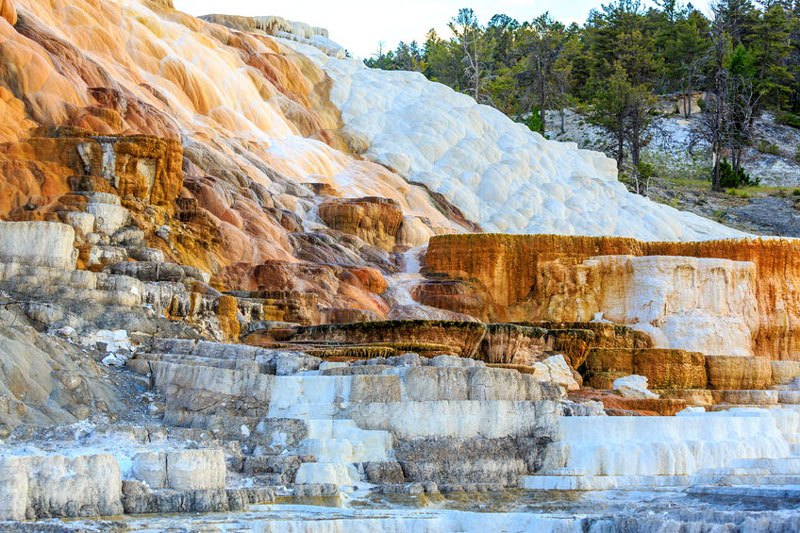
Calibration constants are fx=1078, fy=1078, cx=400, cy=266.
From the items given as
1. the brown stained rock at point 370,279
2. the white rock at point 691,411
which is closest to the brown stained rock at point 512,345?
Answer: the white rock at point 691,411

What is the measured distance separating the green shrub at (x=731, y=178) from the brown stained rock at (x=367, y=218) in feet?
76.5

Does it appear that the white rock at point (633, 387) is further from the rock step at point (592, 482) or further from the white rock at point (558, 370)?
the rock step at point (592, 482)

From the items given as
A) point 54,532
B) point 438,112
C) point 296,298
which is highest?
point 438,112

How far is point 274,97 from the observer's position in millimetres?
42906

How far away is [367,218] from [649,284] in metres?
8.70

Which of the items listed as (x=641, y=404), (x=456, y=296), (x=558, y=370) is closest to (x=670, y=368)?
(x=558, y=370)

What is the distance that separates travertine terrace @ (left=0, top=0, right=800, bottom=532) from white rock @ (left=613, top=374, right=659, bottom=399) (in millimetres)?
132

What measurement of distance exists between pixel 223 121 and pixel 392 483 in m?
25.9

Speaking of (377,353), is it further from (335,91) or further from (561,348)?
(335,91)

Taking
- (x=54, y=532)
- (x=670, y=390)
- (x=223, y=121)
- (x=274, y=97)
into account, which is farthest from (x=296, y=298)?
(x=274, y=97)

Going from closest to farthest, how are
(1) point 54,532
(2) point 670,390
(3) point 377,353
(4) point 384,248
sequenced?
1. (1) point 54,532
2. (3) point 377,353
3. (2) point 670,390
4. (4) point 384,248

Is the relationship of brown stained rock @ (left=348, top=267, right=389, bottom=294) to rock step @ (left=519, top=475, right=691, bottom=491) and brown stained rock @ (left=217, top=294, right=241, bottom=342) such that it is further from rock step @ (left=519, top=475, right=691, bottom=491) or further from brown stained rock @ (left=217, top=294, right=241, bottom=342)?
rock step @ (left=519, top=475, right=691, bottom=491)

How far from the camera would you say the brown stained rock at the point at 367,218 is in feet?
104

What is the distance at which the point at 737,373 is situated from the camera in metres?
24.2
